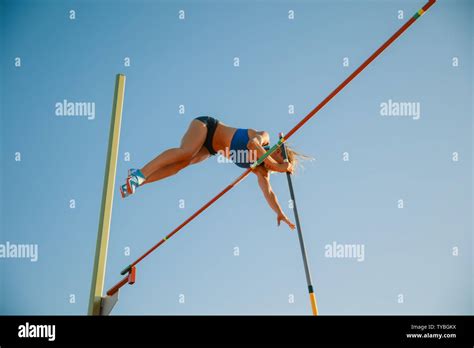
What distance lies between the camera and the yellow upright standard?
255 inches

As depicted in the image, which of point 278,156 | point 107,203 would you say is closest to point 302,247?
point 278,156

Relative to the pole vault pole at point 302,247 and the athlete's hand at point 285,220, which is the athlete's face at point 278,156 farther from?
the athlete's hand at point 285,220

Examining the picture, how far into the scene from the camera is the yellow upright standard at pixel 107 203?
6.47 metres

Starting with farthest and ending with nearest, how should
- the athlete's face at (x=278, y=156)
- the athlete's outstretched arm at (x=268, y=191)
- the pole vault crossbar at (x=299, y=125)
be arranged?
1. the athlete's face at (x=278, y=156)
2. the athlete's outstretched arm at (x=268, y=191)
3. the pole vault crossbar at (x=299, y=125)

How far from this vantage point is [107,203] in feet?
21.8

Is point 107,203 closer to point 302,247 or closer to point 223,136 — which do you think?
point 223,136

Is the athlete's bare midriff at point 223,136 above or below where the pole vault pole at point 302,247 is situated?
above

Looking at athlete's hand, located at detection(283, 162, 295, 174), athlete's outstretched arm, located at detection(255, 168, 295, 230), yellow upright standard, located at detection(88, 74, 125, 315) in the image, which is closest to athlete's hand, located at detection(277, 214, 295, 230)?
athlete's outstretched arm, located at detection(255, 168, 295, 230)

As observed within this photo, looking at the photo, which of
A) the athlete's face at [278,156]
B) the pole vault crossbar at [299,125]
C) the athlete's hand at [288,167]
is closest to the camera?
the pole vault crossbar at [299,125]

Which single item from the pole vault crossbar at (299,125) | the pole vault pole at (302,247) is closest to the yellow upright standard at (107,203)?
the pole vault crossbar at (299,125)
